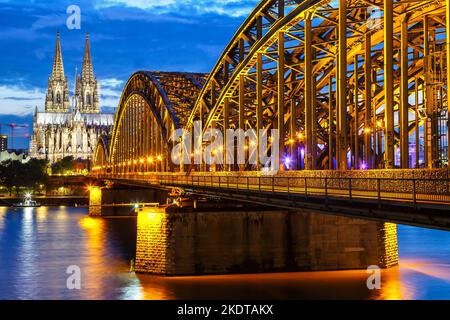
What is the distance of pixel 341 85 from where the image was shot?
36.1 m

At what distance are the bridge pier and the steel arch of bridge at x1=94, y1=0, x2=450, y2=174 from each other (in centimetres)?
419

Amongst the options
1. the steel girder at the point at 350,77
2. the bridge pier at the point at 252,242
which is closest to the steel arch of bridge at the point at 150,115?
the steel girder at the point at 350,77

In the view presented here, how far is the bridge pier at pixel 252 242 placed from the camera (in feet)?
155

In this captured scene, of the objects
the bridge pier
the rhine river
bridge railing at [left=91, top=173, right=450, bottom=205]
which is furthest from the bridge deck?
the bridge pier

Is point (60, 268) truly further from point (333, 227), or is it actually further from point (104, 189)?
point (104, 189)

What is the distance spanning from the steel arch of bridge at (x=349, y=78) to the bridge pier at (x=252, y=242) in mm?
4188

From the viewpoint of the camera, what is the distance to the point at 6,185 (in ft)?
607

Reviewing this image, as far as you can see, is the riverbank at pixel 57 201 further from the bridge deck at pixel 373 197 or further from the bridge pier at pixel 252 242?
the bridge deck at pixel 373 197

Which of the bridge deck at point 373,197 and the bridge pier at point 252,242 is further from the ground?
the bridge deck at point 373,197

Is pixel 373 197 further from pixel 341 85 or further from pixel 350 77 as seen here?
pixel 350 77

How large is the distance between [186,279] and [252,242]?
4855 millimetres

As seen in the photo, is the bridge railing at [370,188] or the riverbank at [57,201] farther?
the riverbank at [57,201]

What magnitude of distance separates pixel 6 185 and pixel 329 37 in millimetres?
147555
